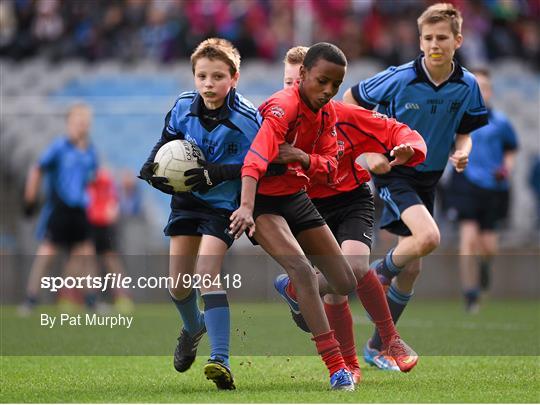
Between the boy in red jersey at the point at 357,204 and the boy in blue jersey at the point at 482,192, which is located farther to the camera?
the boy in blue jersey at the point at 482,192

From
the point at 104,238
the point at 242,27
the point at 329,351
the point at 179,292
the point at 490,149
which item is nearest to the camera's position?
the point at 329,351

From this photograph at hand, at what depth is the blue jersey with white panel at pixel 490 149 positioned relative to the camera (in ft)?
43.4

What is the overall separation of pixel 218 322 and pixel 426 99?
8.19 feet

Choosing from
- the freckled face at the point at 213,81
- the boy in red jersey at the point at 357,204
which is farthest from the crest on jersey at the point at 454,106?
the freckled face at the point at 213,81

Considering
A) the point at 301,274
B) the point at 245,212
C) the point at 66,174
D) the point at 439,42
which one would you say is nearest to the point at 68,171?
the point at 66,174

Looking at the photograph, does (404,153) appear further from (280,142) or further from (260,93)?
(260,93)

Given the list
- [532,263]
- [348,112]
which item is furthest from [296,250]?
[532,263]

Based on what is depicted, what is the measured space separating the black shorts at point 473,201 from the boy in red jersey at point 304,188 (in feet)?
23.9

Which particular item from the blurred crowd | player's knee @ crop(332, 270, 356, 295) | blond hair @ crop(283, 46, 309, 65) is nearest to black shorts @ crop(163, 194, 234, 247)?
player's knee @ crop(332, 270, 356, 295)

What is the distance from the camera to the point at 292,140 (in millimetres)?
6270

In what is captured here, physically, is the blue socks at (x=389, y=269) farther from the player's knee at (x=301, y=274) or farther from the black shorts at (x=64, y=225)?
the black shorts at (x=64, y=225)

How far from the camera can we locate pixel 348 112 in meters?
6.71

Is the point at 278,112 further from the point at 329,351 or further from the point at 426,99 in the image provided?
the point at 426,99

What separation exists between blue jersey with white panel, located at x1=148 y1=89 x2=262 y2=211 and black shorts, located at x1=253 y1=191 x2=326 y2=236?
0.92ft
